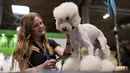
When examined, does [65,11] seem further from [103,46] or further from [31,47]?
[31,47]

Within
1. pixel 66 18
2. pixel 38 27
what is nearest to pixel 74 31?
pixel 66 18

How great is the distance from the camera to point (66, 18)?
1091 mm

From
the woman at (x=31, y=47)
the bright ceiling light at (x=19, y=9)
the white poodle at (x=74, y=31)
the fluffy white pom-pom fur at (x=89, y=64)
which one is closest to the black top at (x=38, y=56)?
the woman at (x=31, y=47)

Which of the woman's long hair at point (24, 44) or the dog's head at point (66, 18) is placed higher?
the dog's head at point (66, 18)

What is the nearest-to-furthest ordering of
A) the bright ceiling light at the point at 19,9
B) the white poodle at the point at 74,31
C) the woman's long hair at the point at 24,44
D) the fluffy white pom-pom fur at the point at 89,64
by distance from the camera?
1. the fluffy white pom-pom fur at the point at 89,64
2. the white poodle at the point at 74,31
3. the woman's long hair at the point at 24,44
4. the bright ceiling light at the point at 19,9

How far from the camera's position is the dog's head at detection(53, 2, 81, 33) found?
108 cm

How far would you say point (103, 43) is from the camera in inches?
47.3

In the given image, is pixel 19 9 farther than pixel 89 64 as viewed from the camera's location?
Yes

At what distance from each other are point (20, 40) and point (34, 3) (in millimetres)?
3214

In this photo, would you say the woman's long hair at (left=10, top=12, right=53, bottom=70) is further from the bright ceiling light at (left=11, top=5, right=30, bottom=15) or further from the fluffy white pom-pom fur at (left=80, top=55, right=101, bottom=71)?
the bright ceiling light at (left=11, top=5, right=30, bottom=15)

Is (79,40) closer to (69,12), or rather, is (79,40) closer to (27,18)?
(69,12)

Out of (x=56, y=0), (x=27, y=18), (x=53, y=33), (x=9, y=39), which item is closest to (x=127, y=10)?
(x=56, y=0)

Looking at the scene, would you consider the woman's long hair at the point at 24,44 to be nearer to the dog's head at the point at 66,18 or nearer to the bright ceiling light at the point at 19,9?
the dog's head at the point at 66,18

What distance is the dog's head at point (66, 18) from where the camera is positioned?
108cm
